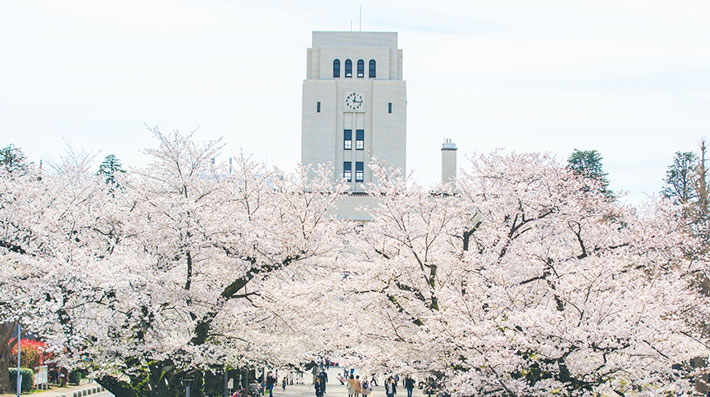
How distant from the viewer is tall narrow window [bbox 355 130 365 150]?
256 feet

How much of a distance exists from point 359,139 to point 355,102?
3.91 m

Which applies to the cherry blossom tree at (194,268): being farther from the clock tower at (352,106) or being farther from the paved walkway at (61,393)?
the clock tower at (352,106)

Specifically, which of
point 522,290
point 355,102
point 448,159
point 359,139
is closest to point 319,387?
point 522,290

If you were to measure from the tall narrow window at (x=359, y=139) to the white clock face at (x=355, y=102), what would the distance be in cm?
231

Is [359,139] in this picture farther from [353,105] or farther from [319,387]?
[319,387]

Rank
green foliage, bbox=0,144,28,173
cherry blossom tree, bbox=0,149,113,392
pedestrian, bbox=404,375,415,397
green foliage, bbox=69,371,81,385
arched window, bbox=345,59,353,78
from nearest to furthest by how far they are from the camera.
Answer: cherry blossom tree, bbox=0,149,113,392, green foliage, bbox=0,144,28,173, pedestrian, bbox=404,375,415,397, green foliage, bbox=69,371,81,385, arched window, bbox=345,59,353,78

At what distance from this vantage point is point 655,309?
15.8 m

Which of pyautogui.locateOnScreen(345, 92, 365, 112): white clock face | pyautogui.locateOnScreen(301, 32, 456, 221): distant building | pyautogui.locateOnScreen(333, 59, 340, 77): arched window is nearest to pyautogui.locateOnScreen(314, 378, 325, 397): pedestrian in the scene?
pyautogui.locateOnScreen(301, 32, 456, 221): distant building

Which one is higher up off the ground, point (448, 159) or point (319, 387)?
point (448, 159)

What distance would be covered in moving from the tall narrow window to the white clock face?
7.58ft

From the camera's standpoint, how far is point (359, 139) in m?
78.3

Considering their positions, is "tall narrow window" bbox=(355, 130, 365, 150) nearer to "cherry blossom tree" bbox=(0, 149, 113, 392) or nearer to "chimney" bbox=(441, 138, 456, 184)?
"chimney" bbox=(441, 138, 456, 184)

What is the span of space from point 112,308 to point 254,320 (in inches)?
153

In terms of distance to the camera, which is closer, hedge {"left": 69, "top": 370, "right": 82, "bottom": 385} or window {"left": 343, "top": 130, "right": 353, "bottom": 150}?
hedge {"left": 69, "top": 370, "right": 82, "bottom": 385}
